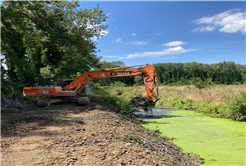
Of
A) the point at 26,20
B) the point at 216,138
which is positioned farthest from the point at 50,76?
the point at 216,138

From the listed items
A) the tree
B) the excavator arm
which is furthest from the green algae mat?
the tree

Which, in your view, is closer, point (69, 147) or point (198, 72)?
point (69, 147)

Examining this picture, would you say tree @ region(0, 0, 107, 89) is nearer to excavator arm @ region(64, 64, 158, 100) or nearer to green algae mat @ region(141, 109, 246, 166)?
excavator arm @ region(64, 64, 158, 100)

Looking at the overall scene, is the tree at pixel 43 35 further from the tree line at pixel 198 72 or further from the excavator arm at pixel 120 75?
the tree line at pixel 198 72

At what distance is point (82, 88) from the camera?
11008mm

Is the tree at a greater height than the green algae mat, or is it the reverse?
the tree

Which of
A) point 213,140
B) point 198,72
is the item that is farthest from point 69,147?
point 198,72

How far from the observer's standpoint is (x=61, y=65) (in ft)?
56.3

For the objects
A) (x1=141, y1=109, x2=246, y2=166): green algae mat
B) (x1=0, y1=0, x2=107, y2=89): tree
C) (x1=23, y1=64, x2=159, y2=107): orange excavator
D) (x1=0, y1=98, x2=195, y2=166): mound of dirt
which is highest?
(x1=0, y1=0, x2=107, y2=89): tree

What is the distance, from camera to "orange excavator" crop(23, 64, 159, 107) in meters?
9.84

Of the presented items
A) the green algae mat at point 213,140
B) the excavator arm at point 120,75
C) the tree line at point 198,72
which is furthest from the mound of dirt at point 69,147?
the tree line at point 198,72

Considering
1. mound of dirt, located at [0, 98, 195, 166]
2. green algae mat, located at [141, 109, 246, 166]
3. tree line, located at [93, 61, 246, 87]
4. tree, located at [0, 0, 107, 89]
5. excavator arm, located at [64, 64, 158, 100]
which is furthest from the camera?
tree line, located at [93, 61, 246, 87]

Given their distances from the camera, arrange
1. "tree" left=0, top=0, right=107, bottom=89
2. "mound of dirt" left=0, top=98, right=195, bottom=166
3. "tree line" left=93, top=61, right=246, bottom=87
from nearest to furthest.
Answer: "mound of dirt" left=0, top=98, right=195, bottom=166 → "tree" left=0, top=0, right=107, bottom=89 → "tree line" left=93, top=61, right=246, bottom=87

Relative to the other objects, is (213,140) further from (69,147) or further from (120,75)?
(120,75)
